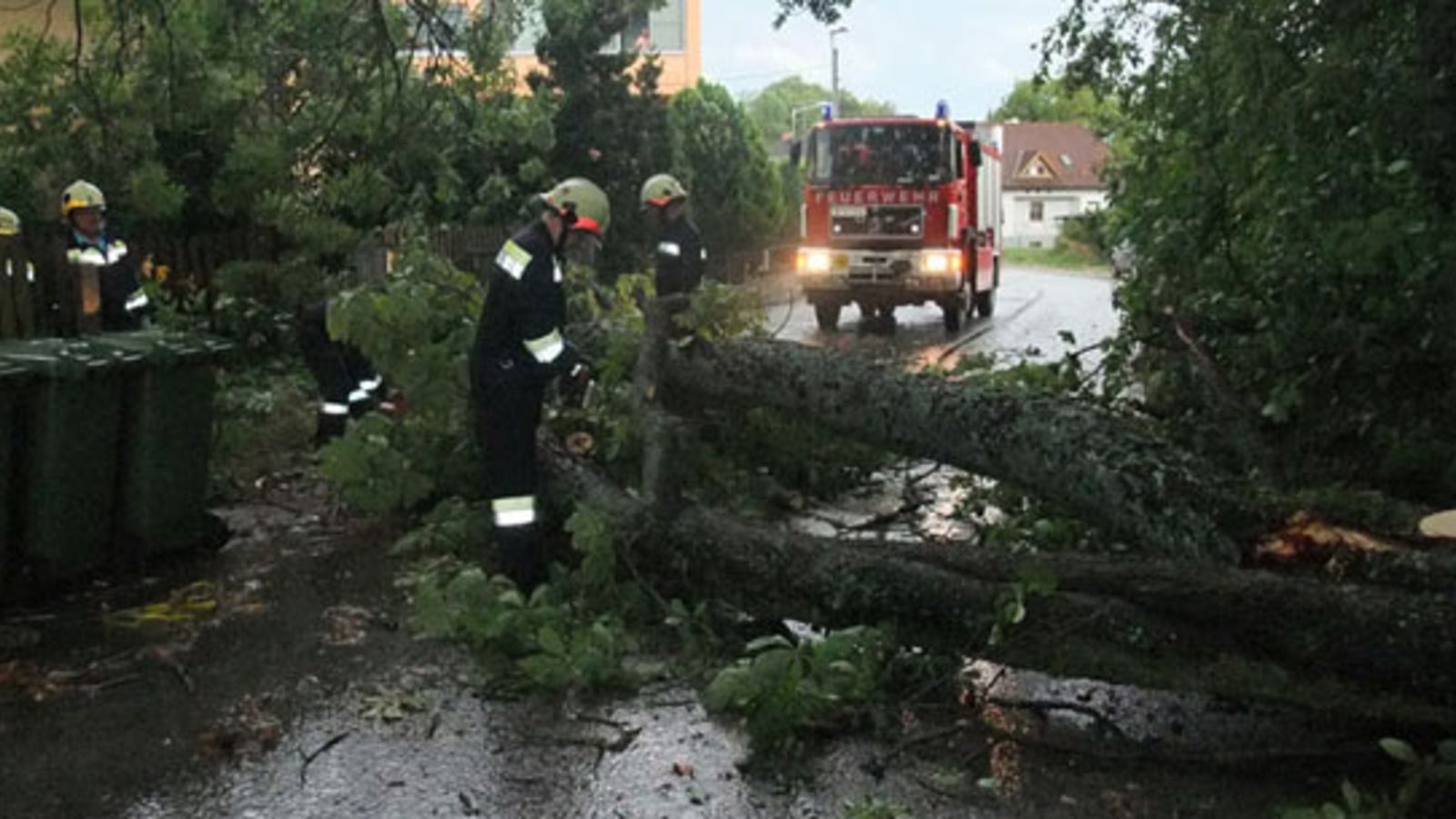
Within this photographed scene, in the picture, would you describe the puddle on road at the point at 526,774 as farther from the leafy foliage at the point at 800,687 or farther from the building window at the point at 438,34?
the building window at the point at 438,34

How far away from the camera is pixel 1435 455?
572 cm

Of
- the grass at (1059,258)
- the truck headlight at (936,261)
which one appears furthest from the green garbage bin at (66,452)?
the grass at (1059,258)

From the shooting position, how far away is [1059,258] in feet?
217

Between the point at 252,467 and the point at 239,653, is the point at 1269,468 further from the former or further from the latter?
the point at 252,467

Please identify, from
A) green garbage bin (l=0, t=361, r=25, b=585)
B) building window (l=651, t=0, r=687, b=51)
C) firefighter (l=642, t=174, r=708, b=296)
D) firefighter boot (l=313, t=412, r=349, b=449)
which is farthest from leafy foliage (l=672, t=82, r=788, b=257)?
green garbage bin (l=0, t=361, r=25, b=585)

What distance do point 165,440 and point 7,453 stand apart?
33.8 inches

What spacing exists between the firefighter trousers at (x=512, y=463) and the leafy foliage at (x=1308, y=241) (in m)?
2.89

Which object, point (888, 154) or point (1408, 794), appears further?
point (888, 154)

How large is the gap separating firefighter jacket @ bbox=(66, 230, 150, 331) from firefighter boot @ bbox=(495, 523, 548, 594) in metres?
4.04

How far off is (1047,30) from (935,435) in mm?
4425

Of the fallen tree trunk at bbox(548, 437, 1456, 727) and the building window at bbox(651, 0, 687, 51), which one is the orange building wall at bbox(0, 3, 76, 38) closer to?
the fallen tree trunk at bbox(548, 437, 1456, 727)

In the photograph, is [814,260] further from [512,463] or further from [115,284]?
[512,463]

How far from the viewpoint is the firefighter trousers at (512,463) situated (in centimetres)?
607

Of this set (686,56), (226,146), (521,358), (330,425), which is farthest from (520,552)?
(686,56)
